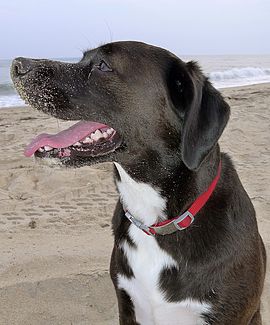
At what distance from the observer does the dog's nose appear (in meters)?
2.47

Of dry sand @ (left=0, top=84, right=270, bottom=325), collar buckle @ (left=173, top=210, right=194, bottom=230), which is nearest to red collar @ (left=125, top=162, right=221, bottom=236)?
collar buckle @ (left=173, top=210, right=194, bottom=230)

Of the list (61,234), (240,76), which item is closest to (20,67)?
(61,234)

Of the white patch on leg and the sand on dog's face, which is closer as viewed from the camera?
the sand on dog's face

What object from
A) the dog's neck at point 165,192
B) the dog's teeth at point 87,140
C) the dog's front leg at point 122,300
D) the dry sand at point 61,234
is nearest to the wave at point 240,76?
the dry sand at point 61,234

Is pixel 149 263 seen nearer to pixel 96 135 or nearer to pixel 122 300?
pixel 122 300

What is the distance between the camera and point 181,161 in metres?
2.56

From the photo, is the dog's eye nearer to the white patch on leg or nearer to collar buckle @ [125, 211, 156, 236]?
the white patch on leg

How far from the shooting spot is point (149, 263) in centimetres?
269

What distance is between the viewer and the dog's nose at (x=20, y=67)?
97.3 inches

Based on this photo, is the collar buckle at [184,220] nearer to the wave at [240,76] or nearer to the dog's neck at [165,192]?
the dog's neck at [165,192]

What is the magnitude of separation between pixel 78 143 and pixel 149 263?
72 centimetres

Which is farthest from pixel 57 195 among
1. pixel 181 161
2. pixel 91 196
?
pixel 181 161

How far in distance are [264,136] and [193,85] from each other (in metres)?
5.40

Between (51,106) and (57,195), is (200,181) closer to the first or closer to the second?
(51,106)
